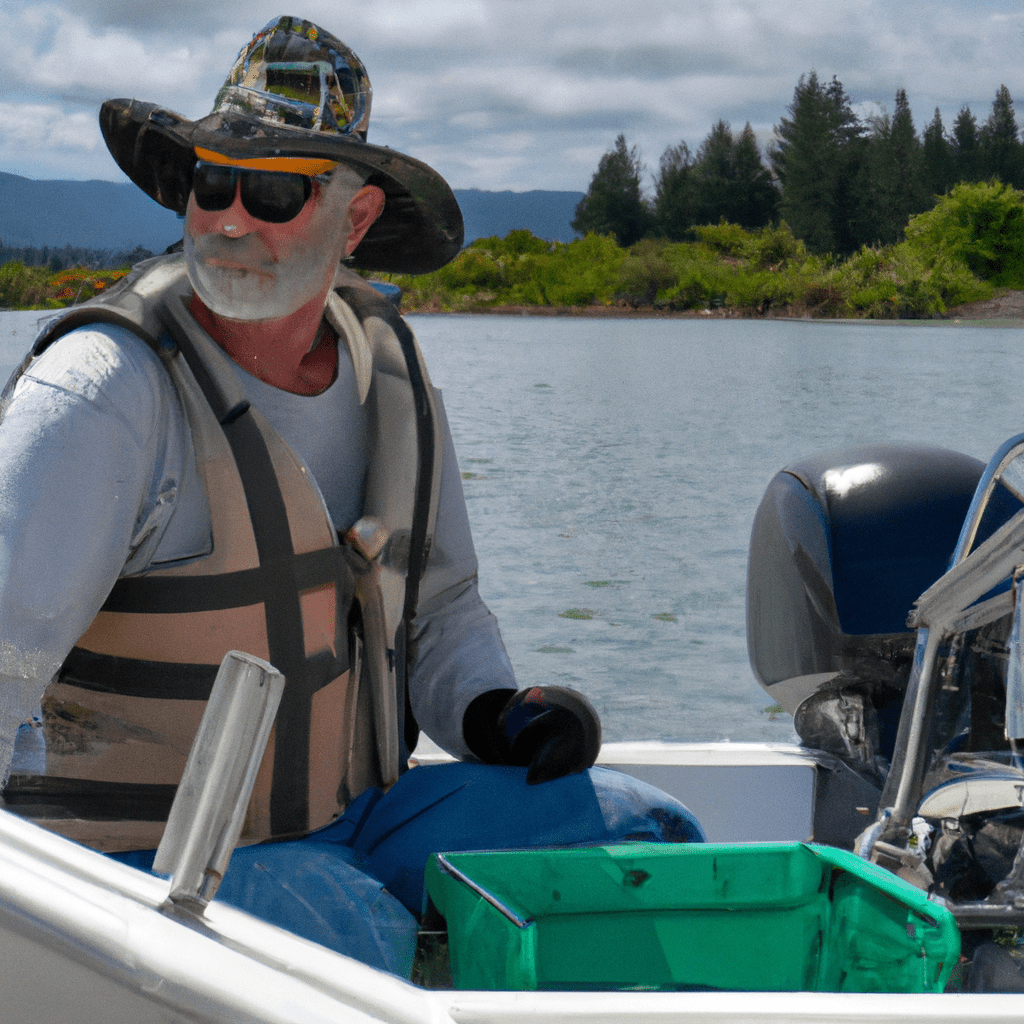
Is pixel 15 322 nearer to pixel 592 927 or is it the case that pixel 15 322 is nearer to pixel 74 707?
pixel 74 707

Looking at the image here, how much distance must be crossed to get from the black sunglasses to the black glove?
535 millimetres

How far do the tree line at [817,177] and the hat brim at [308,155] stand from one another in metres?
29.4

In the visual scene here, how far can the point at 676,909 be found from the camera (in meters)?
0.97

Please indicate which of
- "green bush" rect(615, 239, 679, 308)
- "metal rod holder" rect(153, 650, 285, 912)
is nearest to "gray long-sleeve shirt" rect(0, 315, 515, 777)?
"metal rod holder" rect(153, 650, 285, 912)

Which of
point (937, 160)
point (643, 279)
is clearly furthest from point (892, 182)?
point (643, 279)

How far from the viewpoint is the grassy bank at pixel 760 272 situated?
19656mm

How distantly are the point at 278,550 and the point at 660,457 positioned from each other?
25.5 feet

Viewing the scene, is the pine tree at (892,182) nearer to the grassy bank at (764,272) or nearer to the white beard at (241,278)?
the grassy bank at (764,272)

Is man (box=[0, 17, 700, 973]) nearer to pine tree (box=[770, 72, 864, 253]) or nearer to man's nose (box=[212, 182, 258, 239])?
man's nose (box=[212, 182, 258, 239])

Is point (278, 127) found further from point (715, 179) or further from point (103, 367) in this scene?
point (715, 179)

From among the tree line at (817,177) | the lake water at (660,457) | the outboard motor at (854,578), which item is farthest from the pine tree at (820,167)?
the outboard motor at (854,578)

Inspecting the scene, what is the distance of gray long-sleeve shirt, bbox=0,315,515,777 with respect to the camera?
917mm

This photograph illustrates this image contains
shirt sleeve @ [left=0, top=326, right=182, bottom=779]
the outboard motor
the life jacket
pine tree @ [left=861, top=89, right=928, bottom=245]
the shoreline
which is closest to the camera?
shirt sleeve @ [left=0, top=326, right=182, bottom=779]

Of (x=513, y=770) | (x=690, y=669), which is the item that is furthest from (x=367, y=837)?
(x=690, y=669)
